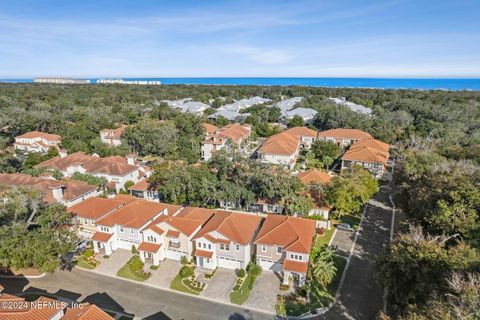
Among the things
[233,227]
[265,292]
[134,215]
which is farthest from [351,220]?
[134,215]

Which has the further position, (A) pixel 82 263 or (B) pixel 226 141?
(B) pixel 226 141

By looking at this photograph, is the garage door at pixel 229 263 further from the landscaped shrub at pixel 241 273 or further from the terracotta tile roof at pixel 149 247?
the terracotta tile roof at pixel 149 247

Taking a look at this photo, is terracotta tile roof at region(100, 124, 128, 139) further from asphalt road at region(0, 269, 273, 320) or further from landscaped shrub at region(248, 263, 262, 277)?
landscaped shrub at region(248, 263, 262, 277)

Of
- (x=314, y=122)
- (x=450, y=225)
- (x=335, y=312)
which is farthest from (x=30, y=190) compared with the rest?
(x=314, y=122)

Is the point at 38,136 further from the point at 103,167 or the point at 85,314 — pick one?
the point at 85,314

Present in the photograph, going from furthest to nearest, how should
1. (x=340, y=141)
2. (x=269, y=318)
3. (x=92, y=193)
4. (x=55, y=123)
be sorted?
(x=55, y=123), (x=340, y=141), (x=92, y=193), (x=269, y=318)

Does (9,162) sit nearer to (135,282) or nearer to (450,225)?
(135,282)
